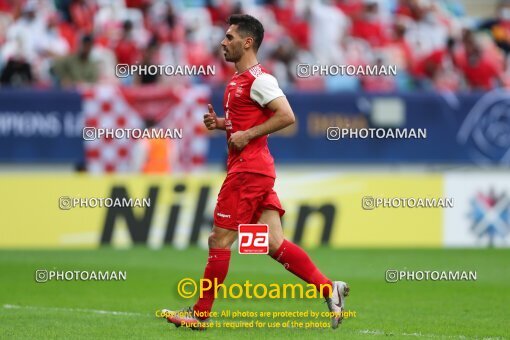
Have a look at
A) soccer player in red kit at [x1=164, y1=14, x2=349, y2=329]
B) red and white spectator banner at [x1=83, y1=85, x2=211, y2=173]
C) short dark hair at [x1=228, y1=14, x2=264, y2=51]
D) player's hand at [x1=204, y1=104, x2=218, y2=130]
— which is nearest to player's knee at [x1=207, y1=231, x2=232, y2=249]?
soccer player in red kit at [x1=164, y1=14, x2=349, y2=329]

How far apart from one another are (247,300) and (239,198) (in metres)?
2.61

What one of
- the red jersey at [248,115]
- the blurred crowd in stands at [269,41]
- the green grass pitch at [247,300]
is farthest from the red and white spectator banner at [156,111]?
the red jersey at [248,115]

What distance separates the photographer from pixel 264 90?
378 inches

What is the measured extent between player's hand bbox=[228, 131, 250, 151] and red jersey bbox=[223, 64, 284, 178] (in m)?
0.08

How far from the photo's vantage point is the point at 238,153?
384 inches

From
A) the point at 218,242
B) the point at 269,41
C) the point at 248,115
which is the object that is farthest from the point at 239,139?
the point at 269,41

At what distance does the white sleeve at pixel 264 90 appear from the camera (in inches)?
378

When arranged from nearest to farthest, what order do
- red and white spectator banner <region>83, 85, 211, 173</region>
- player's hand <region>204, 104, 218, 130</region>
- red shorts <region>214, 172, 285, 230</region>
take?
red shorts <region>214, 172, 285, 230</region> < player's hand <region>204, 104, 218, 130</region> < red and white spectator banner <region>83, 85, 211, 173</region>

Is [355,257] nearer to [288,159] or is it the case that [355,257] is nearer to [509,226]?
[509,226]

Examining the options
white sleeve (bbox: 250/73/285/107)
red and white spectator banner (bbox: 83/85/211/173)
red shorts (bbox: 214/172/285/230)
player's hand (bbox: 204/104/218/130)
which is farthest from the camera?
red and white spectator banner (bbox: 83/85/211/173)

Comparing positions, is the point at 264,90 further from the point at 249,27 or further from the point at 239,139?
the point at 249,27

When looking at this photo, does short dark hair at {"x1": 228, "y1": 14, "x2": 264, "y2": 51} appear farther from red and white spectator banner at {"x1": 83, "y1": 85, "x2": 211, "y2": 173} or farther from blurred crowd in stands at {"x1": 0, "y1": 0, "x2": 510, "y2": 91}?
Result: blurred crowd in stands at {"x1": 0, "y1": 0, "x2": 510, "y2": 91}

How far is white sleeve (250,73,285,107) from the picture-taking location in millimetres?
9594

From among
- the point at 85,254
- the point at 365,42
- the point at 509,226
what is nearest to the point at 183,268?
the point at 85,254
